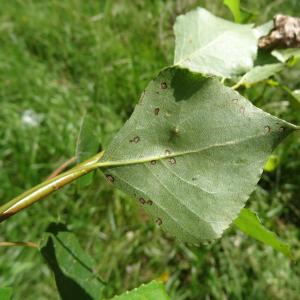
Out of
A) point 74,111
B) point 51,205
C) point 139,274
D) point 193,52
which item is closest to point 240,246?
point 139,274

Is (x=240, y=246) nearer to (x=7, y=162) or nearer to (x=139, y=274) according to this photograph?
(x=139, y=274)

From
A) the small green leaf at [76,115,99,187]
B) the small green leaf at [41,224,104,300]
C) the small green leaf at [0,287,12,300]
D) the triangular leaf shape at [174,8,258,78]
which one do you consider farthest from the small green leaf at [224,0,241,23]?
the small green leaf at [0,287,12,300]

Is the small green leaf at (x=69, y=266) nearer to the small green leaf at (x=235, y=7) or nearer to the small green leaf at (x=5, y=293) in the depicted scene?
the small green leaf at (x=5, y=293)

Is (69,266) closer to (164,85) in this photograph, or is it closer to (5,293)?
(5,293)

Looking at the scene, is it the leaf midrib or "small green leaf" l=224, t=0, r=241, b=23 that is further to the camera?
"small green leaf" l=224, t=0, r=241, b=23

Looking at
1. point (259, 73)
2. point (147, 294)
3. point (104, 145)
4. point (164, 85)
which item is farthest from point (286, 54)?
point (104, 145)

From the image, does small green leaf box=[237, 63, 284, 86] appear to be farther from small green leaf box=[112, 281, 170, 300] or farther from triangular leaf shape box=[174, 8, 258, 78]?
small green leaf box=[112, 281, 170, 300]

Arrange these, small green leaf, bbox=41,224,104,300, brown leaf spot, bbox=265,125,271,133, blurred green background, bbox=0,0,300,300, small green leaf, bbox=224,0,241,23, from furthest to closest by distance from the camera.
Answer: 1. blurred green background, bbox=0,0,300,300
2. small green leaf, bbox=224,0,241,23
3. small green leaf, bbox=41,224,104,300
4. brown leaf spot, bbox=265,125,271,133
